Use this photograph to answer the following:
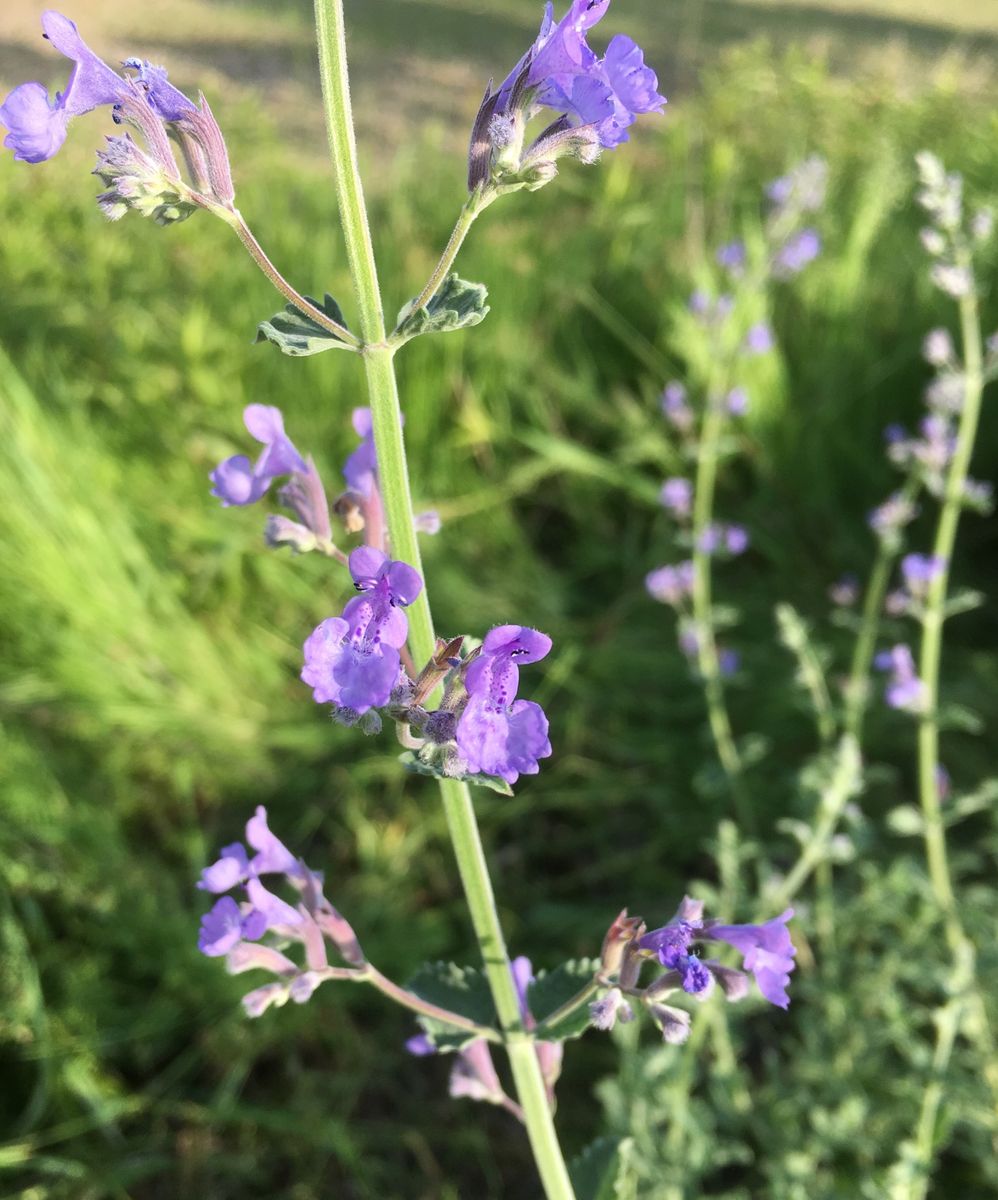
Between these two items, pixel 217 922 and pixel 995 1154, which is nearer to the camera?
pixel 217 922

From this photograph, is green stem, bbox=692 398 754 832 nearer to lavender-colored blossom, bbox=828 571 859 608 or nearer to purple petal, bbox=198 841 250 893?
lavender-colored blossom, bbox=828 571 859 608

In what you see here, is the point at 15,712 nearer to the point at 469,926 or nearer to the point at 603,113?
the point at 469,926

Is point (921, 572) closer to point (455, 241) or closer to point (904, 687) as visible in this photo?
point (904, 687)

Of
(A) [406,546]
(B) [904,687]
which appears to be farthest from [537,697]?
(A) [406,546]

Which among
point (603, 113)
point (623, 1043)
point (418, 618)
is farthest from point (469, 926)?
point (603, 113)

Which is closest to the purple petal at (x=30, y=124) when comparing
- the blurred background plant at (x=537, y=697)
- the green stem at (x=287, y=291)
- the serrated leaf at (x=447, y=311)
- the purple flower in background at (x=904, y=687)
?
the green stem at (x=287, y=291)
